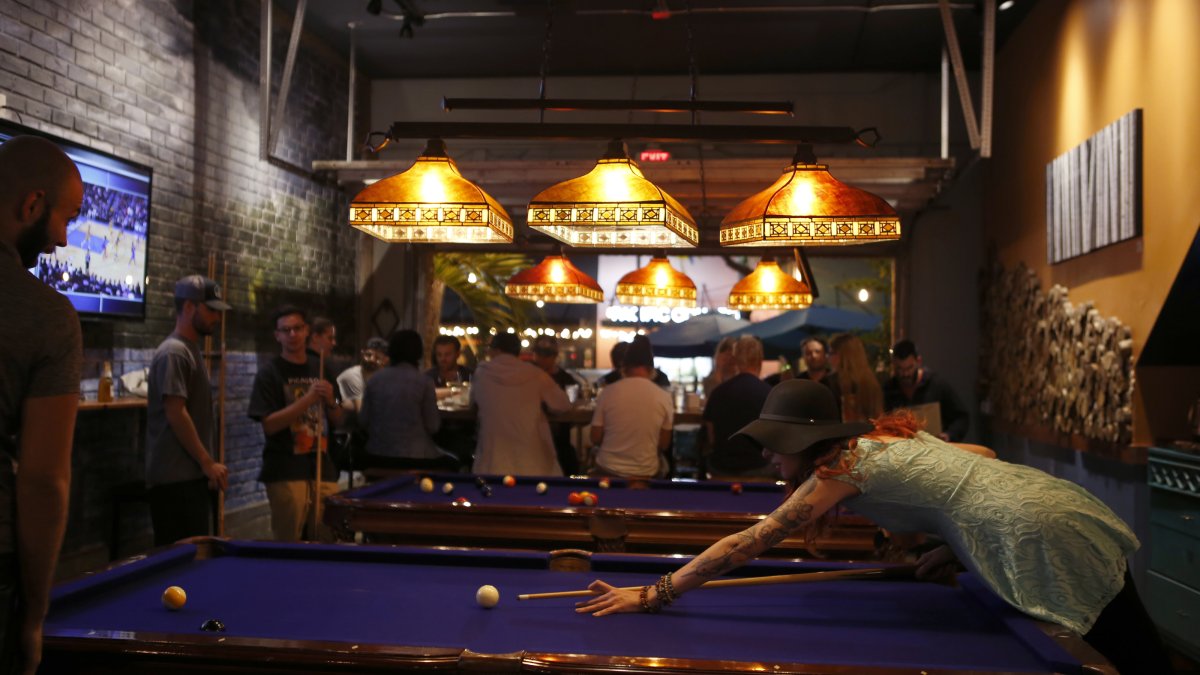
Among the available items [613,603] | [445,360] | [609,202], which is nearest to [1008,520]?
[613,603]

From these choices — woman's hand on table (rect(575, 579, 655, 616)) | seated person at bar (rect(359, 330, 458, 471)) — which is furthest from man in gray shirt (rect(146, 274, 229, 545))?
woman's hand on table (rect(575, 579, 655, 616))

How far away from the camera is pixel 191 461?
15.4 feet

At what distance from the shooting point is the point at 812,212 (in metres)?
3.91

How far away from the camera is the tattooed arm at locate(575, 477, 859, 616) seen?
271cm

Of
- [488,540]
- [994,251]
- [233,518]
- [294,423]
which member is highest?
[994,251]

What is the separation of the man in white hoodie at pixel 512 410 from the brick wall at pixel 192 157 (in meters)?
2.20

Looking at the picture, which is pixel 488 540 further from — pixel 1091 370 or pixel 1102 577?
pixel 1091 370

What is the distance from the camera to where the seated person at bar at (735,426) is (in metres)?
6.00

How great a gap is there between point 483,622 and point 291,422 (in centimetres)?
296

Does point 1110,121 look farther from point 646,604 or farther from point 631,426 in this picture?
point 646,604

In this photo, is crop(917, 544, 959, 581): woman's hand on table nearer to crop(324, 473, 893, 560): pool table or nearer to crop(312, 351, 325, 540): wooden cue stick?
crop(324, 473, 893, 560): pool table

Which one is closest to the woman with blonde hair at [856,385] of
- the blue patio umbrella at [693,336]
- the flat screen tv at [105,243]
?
the flat screen tv at [105,243]

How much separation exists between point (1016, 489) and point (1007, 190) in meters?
6.61

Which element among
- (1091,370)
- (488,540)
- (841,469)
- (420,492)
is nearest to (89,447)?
(420,492)
